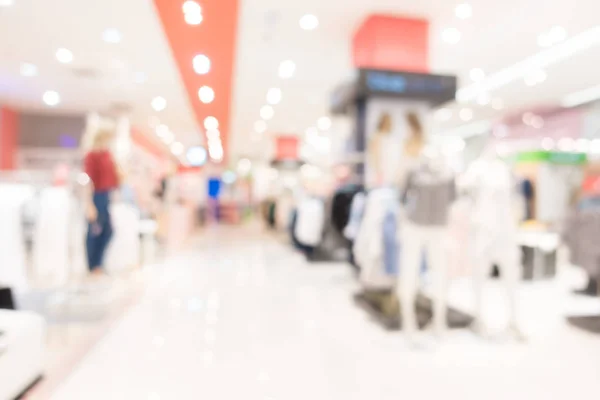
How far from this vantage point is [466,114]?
9.41 m

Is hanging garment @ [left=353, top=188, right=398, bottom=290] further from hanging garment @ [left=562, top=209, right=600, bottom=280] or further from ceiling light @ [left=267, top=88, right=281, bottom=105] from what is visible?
ceiling light @ [left=267, top=88, right=281, bottom=105]

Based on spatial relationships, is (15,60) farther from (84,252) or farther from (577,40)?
(577,40)

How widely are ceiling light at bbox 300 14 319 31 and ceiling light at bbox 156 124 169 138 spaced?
8605 millimetres

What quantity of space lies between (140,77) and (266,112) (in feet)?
13.0

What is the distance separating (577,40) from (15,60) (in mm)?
8180

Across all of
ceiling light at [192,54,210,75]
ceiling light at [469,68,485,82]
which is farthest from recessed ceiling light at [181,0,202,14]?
ceiling light at [469,68,485,82]

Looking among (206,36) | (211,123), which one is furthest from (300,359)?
(211,123)

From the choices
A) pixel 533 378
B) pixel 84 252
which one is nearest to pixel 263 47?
pixel 84 252

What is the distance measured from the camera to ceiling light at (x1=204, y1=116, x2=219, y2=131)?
30.7 feet

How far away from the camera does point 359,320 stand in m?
3.84

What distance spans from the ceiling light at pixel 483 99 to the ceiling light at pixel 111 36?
6.32 metres

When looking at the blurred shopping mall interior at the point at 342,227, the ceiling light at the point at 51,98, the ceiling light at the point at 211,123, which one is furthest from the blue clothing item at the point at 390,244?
the ceiling light at the point at 51,98

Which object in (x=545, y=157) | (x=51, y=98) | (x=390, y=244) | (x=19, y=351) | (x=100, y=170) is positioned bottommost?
(x=19, y=351)

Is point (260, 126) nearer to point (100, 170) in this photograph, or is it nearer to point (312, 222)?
point (312, 222)
